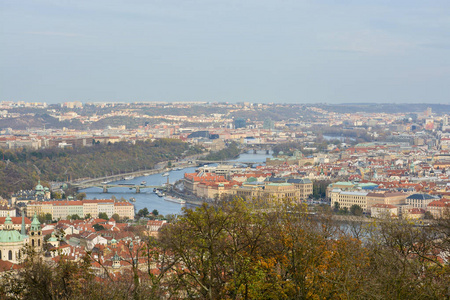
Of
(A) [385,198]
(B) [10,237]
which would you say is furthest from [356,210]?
(B) [10,237]

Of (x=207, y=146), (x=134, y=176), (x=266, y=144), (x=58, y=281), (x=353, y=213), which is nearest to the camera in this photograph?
(x=58, y=281)

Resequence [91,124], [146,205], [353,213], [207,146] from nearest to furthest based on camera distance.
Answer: [353,213] < [146,205] < [207,146] < [91,124]

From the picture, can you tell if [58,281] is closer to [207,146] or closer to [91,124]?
[207,146]

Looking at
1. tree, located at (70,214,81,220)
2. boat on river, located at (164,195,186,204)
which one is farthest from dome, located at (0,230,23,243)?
boat on river, located at (164,195,186,204)

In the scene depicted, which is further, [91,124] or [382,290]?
[91,124]

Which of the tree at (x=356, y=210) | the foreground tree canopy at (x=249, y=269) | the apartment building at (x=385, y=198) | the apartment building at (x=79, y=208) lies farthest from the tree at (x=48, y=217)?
the foreground tree canopy at (x=249, y=269)

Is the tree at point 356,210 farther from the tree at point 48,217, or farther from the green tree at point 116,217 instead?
the tree at point 48,217

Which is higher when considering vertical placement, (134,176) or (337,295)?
(337,295)

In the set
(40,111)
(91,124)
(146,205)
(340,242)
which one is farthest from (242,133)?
→ (340,242)

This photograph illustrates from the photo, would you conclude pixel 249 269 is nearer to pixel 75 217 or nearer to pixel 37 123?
pixel 75 217
